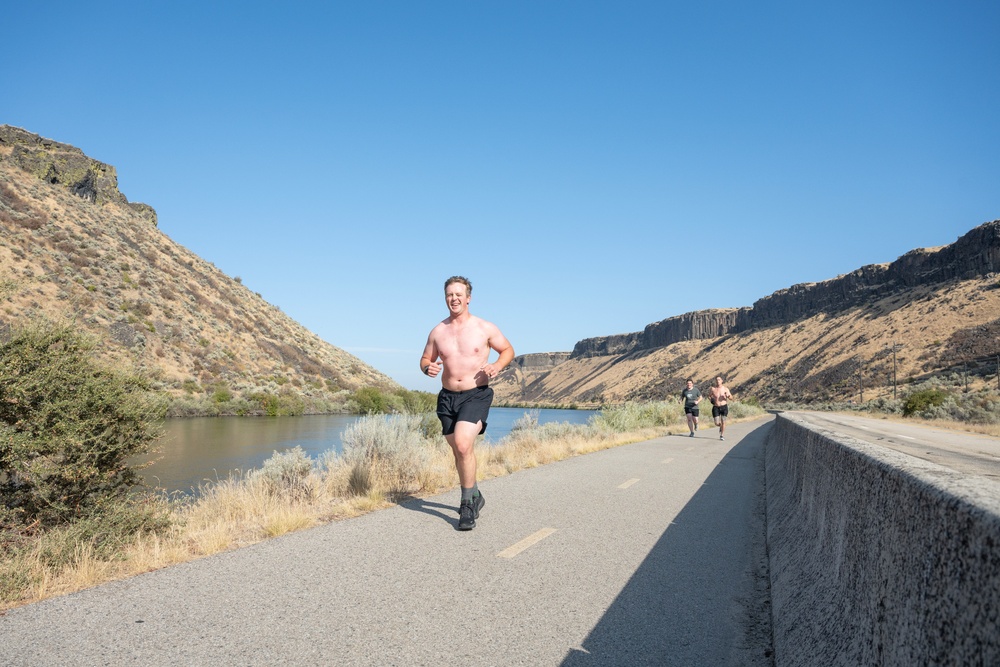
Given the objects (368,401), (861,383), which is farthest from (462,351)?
(861,383)

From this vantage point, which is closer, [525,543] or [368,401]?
[525,543]

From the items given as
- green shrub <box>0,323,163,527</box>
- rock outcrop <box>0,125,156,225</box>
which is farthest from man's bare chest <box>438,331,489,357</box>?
rock outcrop <box>0,125,156,225</box>

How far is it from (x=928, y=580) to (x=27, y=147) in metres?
67.1

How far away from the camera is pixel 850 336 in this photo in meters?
80.8

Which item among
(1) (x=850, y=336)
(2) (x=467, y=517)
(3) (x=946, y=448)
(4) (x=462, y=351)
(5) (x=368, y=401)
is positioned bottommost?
(3) (x=946, y=448)

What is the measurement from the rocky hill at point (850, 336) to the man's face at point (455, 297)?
44362mm

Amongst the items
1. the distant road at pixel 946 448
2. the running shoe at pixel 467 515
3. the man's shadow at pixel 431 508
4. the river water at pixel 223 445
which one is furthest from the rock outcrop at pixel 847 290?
the running shoe at pixel 467 515

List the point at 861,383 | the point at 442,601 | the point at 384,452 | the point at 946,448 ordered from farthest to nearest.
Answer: the point at 861,383 → the point at 946,448 → the point at 384,452 → the point at 442,601

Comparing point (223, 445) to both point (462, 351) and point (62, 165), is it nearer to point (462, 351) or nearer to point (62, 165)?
point (462, 351)

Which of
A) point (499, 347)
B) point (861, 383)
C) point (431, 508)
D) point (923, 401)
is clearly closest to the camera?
point (499, 347)

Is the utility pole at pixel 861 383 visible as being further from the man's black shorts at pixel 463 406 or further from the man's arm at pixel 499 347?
the man's black shorts at pixel 463 406

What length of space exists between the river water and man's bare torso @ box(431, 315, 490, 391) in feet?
12.4

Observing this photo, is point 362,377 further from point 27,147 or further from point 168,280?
point 27,147

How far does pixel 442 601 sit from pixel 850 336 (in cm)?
9043
